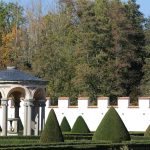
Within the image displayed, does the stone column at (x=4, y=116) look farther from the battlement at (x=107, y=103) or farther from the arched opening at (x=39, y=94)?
the battlement at (x=107, y=103)

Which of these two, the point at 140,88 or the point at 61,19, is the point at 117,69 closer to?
the point at 140,88

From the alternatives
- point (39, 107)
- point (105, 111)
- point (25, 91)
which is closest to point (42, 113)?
point (25, 91)

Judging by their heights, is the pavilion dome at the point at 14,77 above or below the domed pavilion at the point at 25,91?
above

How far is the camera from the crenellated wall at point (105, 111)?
148 ft

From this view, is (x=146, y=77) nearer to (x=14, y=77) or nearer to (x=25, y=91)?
(x=25, y=91)

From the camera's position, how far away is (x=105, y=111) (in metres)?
46.8

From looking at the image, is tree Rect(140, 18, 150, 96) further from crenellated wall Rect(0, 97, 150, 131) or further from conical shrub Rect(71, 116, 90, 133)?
conical shrub Rect(71, 116, 90, 133)

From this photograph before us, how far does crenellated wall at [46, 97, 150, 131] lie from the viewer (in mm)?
45250

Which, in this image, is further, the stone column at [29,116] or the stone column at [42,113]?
the stone column at [42,113]

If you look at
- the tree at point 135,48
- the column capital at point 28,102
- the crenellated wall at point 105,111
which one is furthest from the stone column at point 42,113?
the tree at point 135,48

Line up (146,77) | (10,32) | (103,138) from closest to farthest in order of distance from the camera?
(103,138)
(146,77)
(10,32)

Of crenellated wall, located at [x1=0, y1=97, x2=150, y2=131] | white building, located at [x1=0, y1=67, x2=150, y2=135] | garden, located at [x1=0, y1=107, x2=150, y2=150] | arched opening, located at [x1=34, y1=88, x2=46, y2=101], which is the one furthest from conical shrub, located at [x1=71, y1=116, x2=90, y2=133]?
garden, located at [x1=0, y1=107, x2=150, y2=150]

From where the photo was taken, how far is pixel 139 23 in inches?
2453

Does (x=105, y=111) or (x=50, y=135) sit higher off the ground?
(x=105, y=111)
